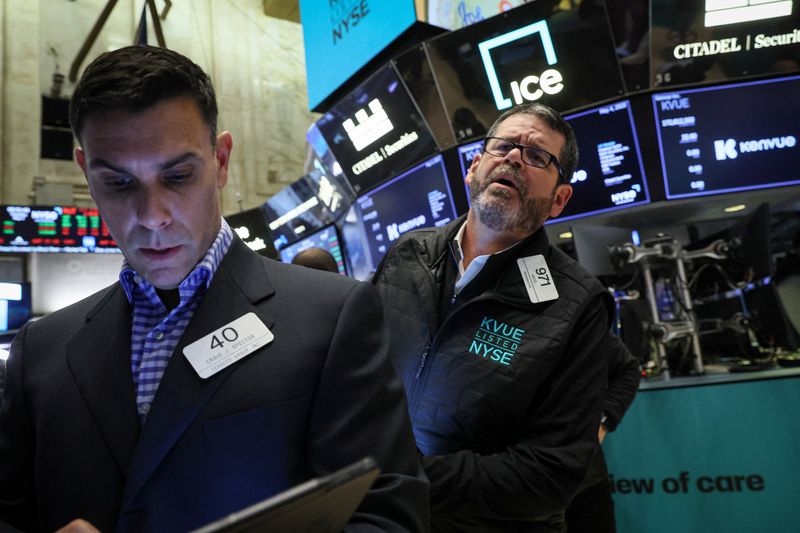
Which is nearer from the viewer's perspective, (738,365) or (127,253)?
(127,253)

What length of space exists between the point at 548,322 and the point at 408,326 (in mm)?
440

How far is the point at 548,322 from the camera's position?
1647 mm

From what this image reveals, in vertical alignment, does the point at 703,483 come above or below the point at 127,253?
below

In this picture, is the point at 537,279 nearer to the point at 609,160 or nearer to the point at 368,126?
the point at 609,160

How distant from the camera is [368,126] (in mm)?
5047

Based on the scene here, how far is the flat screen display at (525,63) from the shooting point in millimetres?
3793

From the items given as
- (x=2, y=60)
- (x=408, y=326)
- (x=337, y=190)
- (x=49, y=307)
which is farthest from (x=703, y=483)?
(x=2, y=60)

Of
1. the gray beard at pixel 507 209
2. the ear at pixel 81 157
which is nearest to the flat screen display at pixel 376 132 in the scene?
the gray beard at pixel 507 209

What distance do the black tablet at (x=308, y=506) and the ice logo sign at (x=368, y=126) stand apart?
4.34m

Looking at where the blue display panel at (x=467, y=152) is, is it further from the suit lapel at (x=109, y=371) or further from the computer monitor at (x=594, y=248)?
the suit lapel at (x=109, y=371)

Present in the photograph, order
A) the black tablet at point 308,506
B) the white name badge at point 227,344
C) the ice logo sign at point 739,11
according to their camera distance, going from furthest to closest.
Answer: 1. the ice logo sign at point 739,11
2. the white name badge at point 227,344
3. the black tablet at point 308,506

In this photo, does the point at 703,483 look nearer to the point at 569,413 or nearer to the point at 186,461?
the point at 569,413

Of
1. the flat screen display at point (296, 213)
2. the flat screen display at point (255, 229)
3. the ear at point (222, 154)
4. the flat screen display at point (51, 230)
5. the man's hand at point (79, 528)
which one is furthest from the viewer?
the flat screen display at point (51, 230)

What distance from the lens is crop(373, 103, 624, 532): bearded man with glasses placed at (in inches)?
60.6
